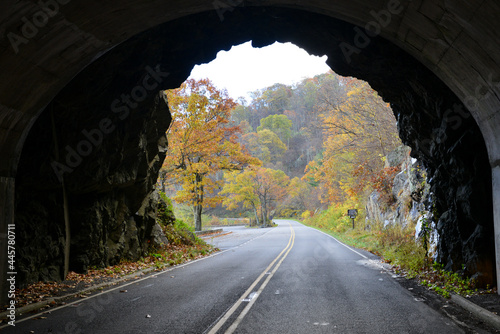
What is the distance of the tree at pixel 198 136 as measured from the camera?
24.7 meters

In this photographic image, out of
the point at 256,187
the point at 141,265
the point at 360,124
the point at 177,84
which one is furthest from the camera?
the point at 256,187

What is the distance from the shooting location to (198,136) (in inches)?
1014

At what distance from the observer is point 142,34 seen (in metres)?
8.23

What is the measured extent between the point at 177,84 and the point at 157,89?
0.69 m

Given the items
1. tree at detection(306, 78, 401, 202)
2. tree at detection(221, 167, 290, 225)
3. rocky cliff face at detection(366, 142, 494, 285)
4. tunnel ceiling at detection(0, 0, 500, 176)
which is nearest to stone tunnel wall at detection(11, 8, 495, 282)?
rocky cliff face at detection(366, 142, 494, 285)

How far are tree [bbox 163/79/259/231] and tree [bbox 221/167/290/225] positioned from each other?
2207cm

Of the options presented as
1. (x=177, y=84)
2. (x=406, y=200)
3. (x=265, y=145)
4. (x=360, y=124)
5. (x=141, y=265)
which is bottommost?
(x=141, y=265)

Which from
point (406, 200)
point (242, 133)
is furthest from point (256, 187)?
point (406, 200)

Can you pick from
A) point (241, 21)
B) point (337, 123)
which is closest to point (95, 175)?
point (241, 21)

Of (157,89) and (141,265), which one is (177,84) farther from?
(141,265)

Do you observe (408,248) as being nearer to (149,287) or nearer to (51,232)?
(149,287)

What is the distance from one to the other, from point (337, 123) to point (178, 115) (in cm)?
1139

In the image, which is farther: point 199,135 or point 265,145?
point 265,145

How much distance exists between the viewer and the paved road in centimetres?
551
